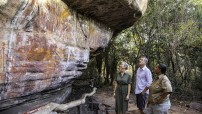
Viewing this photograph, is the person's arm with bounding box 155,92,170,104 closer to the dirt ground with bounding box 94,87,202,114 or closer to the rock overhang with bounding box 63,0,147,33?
the rock overhang with bounding box 63,0,147,33

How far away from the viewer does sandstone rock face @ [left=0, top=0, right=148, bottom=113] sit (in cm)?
593

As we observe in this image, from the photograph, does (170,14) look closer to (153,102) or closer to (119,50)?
(119,50)

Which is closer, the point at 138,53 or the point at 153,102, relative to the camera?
the point at 153,102

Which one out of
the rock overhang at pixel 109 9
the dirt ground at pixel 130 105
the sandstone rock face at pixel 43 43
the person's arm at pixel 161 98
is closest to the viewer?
the person's arm at pixel 161 98

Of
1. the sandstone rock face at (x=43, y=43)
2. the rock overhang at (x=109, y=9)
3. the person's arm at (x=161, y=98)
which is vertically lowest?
the person's arm at (x=161, y=98)

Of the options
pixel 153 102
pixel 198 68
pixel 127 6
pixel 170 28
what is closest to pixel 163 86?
pixel 153 102

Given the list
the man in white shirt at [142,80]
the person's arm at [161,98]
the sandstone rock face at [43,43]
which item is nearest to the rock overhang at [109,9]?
the sandstone rock face at [43,43]

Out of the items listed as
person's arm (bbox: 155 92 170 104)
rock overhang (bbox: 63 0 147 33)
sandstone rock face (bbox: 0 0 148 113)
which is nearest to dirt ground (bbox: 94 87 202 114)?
sandstone rock face (bbox: 0 0 148 113)

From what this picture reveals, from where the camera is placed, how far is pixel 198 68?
14734 mm

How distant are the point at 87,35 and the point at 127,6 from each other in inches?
62.0

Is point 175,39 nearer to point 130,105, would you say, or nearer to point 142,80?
point 130,105

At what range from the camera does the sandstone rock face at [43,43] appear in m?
5.93

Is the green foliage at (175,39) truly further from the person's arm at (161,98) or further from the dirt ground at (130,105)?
the person's arm at (161,98)

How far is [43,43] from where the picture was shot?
6.79m
